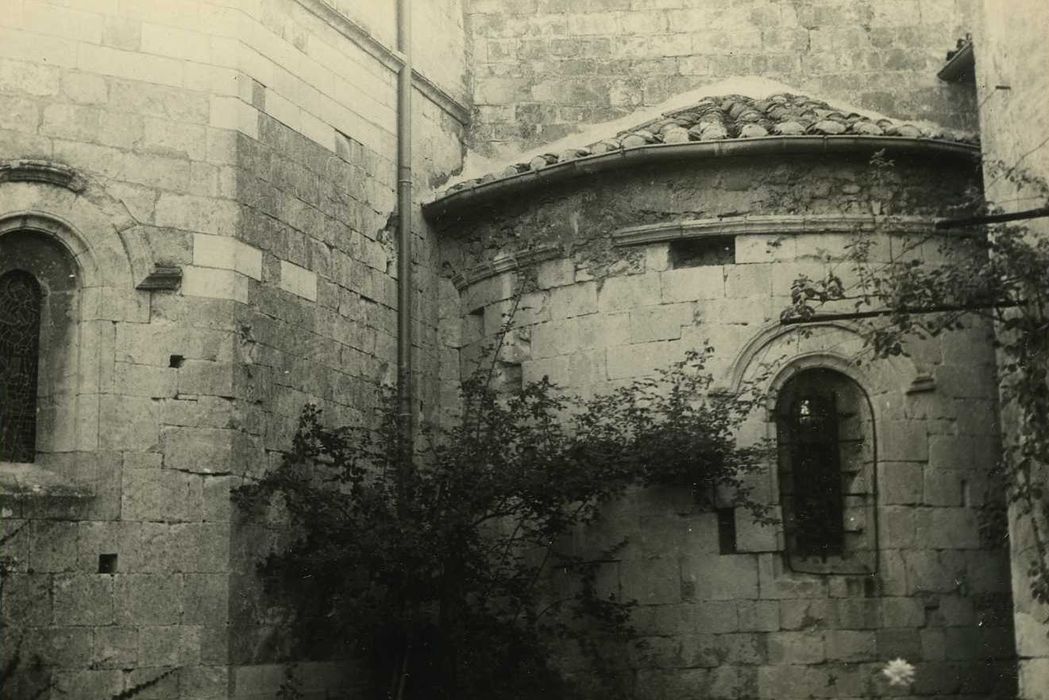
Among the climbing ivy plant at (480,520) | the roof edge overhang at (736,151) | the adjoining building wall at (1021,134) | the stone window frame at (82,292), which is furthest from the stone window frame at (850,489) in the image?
the stone window frame at (82,292)

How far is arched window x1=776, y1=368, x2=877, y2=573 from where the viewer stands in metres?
10.3

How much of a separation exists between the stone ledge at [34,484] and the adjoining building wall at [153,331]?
0.04ft

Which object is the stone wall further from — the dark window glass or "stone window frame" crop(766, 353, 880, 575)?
the dark window glass

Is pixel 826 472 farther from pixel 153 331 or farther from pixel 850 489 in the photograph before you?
pixel 153 331

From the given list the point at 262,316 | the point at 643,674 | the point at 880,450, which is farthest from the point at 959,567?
the point at 262,316

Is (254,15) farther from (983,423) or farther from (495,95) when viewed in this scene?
(983,423)

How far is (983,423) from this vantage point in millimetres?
10516

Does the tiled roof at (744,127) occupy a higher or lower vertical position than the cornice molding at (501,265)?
higher

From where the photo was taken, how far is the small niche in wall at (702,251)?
1075 cm

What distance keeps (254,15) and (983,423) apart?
5854 mm

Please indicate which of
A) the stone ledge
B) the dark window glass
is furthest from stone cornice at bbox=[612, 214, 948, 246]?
the stone ledge

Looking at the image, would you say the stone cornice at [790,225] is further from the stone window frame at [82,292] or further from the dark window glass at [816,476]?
the stone window frame at [82,292]

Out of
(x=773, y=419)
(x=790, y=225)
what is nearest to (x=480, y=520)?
(x=773, y=419)

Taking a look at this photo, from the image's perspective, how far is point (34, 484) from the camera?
345 inches
